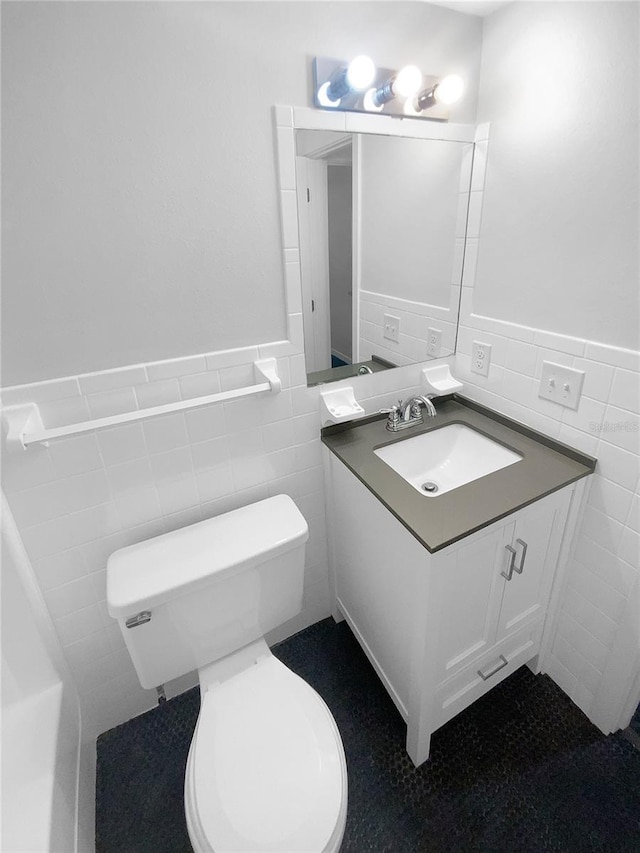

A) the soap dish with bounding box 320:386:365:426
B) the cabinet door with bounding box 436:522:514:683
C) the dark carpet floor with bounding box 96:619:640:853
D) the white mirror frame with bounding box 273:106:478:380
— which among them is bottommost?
the dark carpet floor with bounding box 96:619:640:853

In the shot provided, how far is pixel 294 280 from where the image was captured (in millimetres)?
1207

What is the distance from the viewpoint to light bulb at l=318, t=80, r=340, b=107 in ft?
3.48

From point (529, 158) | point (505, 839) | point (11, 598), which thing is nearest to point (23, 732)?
point (11, 598)

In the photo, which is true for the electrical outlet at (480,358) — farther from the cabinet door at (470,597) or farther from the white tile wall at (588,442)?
the cabinet door at (470,597)

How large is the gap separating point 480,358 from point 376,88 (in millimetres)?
881

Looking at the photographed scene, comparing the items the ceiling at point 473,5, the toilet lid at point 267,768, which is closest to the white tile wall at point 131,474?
the toilet lid at point 267,768

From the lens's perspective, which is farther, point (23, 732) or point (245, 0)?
point (23, 732)

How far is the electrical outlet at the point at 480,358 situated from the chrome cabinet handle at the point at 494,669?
0.97 m

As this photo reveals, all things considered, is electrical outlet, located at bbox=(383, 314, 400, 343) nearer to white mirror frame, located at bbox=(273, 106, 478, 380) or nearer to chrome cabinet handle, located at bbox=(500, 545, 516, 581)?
white mirror frame, located at bbox=(273, 106, 478, 380)

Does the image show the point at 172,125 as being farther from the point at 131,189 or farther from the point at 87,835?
the point at 87,835

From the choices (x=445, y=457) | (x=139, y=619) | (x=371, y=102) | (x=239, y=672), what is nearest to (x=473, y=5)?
(x=371, y=102)

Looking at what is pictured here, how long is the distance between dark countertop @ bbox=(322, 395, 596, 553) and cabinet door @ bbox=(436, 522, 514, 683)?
0.07 metres

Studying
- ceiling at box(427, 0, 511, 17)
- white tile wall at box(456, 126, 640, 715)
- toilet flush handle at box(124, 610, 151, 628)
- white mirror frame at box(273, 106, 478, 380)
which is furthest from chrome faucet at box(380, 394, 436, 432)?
ceiling at box(427, 0, 511, 17)

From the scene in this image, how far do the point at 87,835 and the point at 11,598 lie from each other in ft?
2.32
